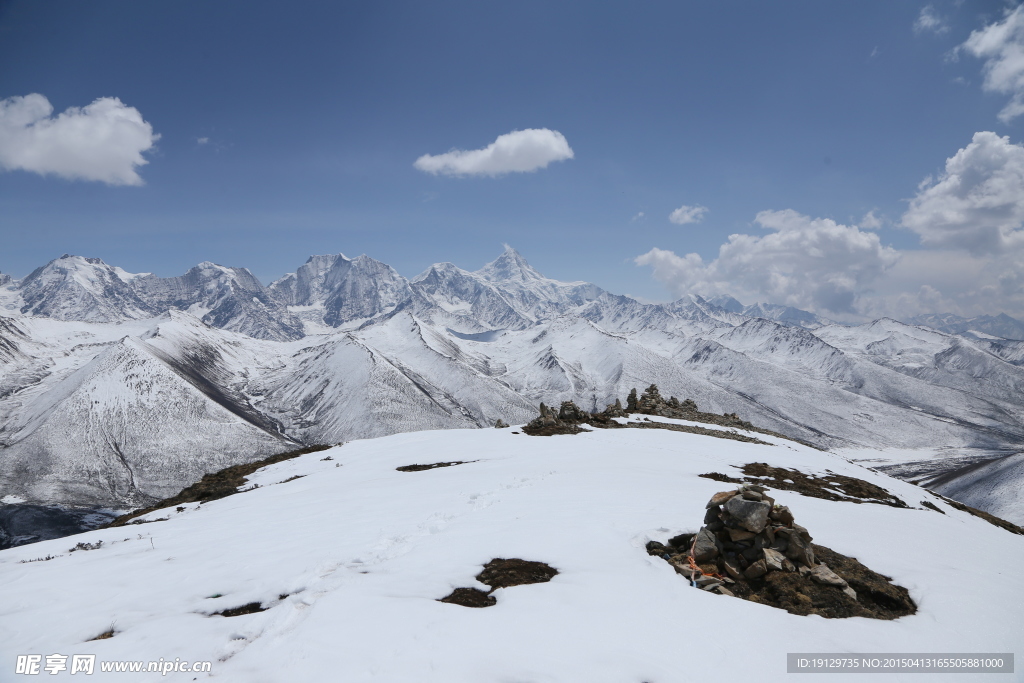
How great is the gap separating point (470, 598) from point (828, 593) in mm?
9132

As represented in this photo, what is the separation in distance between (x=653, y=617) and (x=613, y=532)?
5.09 meters

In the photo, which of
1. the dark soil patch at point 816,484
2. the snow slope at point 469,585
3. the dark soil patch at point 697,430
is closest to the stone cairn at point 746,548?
the snow slope at point 469,585

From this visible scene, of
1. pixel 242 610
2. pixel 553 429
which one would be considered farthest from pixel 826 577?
pixel 553 429


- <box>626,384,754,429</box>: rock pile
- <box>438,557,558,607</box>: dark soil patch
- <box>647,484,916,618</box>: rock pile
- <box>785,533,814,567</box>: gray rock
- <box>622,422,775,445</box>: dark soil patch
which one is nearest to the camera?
<box>438,557,558,607</box>: dark soil patch

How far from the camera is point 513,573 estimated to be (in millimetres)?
11984

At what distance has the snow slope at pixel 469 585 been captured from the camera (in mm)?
8141

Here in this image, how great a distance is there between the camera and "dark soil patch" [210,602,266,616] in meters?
10.4

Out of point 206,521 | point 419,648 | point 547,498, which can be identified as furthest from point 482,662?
point 206,521

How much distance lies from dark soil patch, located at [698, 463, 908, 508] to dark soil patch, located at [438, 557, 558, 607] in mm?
15565

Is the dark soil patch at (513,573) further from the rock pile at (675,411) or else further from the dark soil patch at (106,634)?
the rock pile at (675,411)

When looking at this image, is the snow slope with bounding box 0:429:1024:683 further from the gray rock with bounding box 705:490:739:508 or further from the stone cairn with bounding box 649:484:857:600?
the gray rock with bounding box 705:490:739:508

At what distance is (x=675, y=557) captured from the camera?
507 inches

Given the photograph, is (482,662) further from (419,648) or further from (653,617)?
(653,617)

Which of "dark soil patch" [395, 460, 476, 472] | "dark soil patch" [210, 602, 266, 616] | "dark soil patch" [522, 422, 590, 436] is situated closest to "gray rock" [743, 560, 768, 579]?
"dark soil patch" [210, 602, 266, 616]
